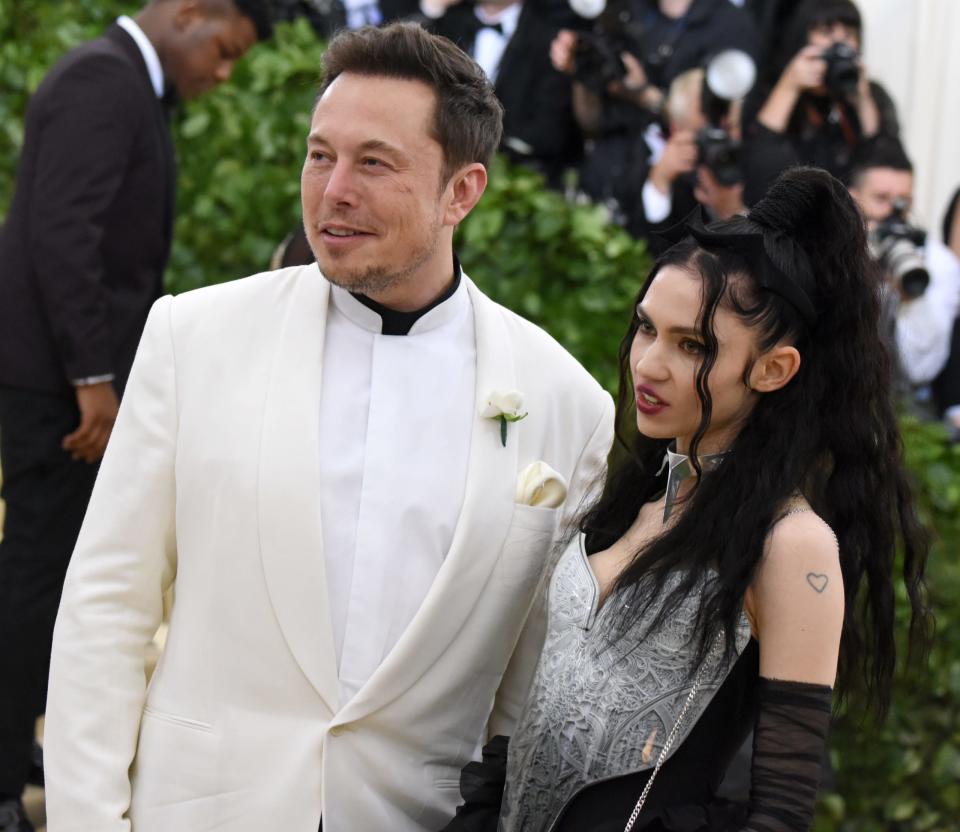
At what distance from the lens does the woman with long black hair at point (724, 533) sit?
6.79 ft

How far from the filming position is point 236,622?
7.59ft

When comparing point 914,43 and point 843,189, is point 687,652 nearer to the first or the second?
point 843,189

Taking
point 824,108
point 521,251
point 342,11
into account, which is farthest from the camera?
point 342,11

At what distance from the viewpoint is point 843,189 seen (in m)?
2.20

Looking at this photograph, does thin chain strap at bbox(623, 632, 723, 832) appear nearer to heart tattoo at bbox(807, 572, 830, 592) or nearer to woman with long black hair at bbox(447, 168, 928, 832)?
woman with long black hair at bbox(447, 168, 928, 832)

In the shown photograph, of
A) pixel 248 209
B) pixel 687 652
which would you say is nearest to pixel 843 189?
pixel 687 652

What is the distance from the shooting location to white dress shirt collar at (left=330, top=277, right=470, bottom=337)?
2504mm

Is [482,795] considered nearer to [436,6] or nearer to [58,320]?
[58,320]

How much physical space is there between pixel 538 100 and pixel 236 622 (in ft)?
12.3

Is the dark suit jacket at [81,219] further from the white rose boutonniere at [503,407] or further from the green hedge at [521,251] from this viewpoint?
the white rose boutonniere at [503,407]

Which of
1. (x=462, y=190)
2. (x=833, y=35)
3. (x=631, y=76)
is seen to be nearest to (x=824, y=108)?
(x=833, y=35)

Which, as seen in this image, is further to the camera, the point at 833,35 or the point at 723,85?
the point at 833,35

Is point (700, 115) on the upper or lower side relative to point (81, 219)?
upper

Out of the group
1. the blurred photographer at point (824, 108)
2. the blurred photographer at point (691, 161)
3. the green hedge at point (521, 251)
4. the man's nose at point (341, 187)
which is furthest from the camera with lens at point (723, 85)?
the man's nose at point (341, 187)
